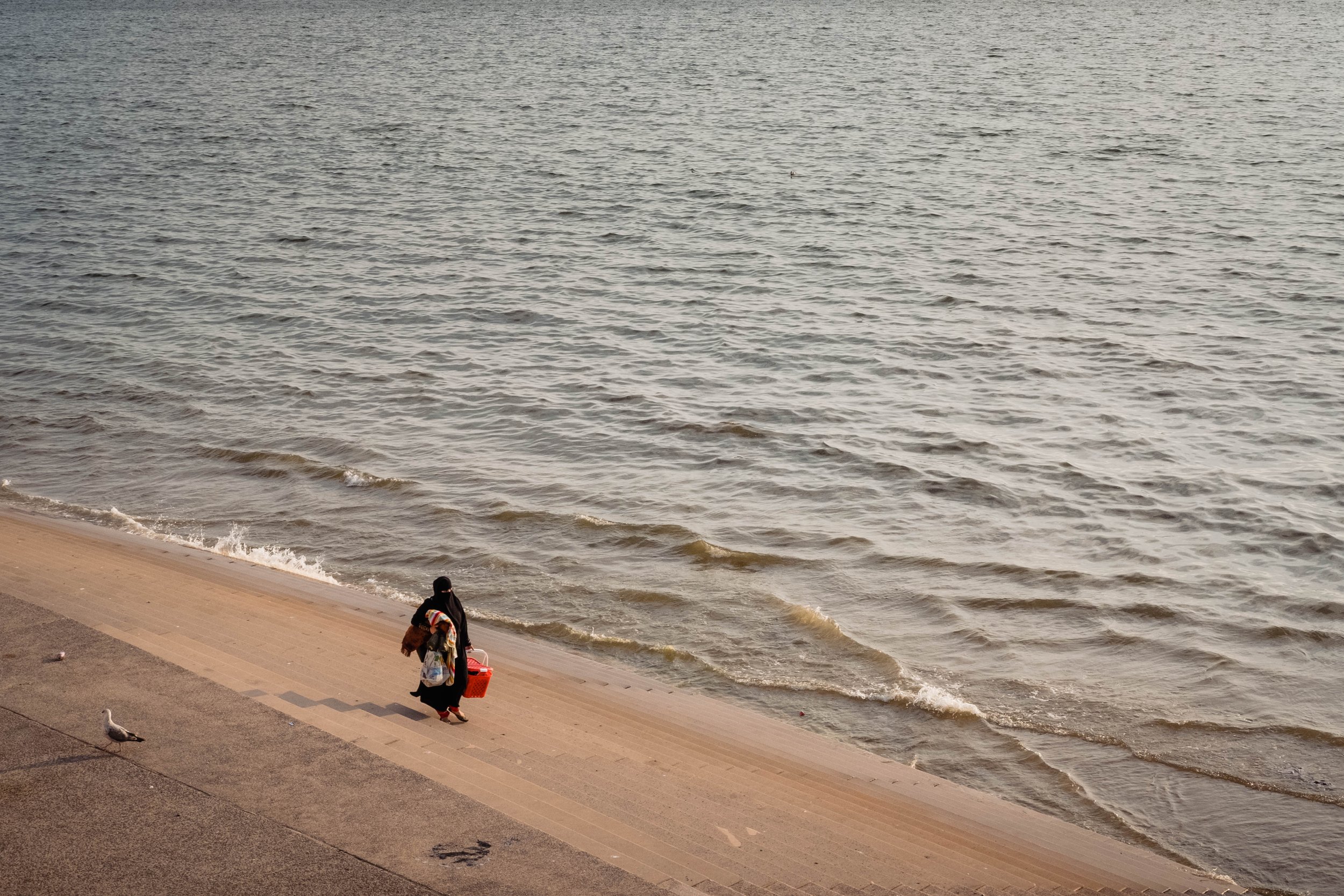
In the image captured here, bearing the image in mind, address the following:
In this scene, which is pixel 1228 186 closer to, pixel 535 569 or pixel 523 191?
pixel 523 191

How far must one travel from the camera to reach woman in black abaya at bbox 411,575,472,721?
1008 cm

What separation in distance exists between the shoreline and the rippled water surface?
59cm

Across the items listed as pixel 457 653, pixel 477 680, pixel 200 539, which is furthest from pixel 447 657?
pixel 200 539

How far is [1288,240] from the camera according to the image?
29.6 meters

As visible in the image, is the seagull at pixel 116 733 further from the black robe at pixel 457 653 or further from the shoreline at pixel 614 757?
the black robe at pixel 457 653

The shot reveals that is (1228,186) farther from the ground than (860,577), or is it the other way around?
(1228,186)

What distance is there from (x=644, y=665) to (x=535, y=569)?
2804mm

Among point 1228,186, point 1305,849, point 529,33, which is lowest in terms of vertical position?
point 1305,849

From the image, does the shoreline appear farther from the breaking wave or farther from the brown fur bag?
the breaking wave

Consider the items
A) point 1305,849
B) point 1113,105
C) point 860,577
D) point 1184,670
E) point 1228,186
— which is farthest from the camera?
point 1113,105

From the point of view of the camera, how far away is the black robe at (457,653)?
1009 cm

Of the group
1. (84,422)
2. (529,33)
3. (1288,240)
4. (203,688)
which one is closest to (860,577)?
(203,688)

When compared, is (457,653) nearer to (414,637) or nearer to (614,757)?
(414,637)

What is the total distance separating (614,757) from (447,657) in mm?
1690
